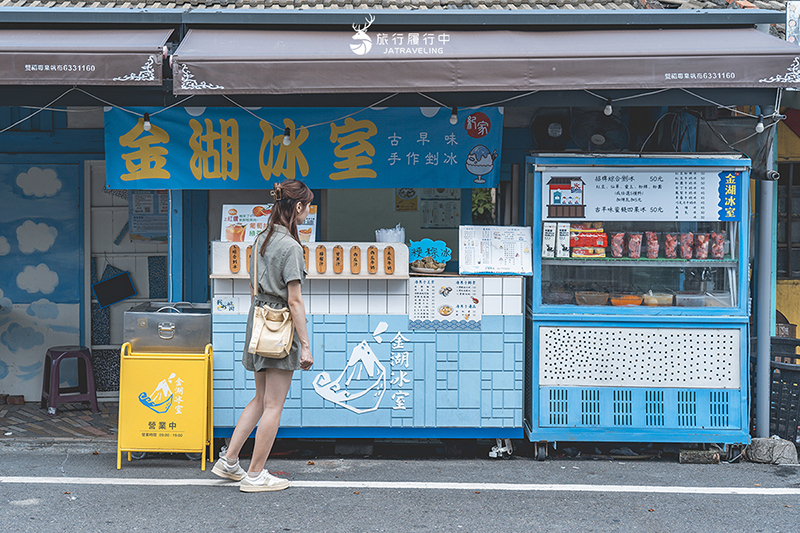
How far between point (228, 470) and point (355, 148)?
267cm

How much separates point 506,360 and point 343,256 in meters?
1.51

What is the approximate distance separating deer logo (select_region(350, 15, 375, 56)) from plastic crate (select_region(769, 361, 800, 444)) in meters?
4.08

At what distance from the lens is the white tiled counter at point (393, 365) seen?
5332 mm

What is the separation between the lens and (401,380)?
5348mm

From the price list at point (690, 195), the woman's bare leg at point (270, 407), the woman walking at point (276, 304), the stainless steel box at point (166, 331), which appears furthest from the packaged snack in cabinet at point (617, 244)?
the stainless steel box at point (166, 331)

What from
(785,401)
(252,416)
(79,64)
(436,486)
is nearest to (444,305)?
(436,486)

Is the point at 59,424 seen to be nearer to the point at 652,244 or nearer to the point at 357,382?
the point at 357,382

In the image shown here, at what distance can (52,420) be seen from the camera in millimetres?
6363

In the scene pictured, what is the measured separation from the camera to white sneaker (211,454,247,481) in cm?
464

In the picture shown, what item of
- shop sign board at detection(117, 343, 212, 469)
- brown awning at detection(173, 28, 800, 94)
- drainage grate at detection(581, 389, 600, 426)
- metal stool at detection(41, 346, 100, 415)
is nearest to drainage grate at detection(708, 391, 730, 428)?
drainage grate at detection(581, 389, 600, 426)

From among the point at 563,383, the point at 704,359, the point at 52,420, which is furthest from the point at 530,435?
the point at 52,420

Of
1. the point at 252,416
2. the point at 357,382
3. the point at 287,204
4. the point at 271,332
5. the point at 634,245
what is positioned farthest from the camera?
the point at 634,245

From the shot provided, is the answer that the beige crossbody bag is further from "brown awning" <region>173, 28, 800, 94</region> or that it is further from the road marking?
"brown awning" <region>173, 28, 800, 94</region>

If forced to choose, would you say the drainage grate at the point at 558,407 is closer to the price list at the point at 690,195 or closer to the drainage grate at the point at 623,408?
the drainage grate at the point at 623,408
